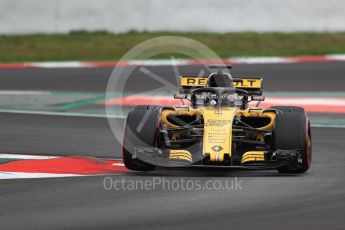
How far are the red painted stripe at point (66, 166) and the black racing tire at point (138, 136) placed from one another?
9.5 inches

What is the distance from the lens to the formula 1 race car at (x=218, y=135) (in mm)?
10750

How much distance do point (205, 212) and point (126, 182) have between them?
1.80 metres

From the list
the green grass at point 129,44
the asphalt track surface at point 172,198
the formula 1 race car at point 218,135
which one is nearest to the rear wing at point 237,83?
the formula 1 race car at point 218,135

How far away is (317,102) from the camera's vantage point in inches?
679

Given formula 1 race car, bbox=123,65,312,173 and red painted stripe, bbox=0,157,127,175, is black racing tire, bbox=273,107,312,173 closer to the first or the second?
formula 1 race car, bbox=123,65,312,173

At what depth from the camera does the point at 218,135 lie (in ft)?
35.1

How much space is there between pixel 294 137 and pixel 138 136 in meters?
1.72

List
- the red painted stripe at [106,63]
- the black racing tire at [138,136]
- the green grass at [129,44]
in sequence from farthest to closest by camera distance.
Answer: the green grass at [129,44], the red painted stripe at [106,63], the black racing tire at [138,136]

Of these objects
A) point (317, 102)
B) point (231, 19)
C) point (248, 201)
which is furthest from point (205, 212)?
point (231, 19)

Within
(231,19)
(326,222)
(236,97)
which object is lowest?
(326,222)

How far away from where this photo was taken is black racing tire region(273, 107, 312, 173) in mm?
10852

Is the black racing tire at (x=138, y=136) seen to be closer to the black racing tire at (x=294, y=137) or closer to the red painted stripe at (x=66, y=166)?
the red painted stripe at (x=66, y=166)

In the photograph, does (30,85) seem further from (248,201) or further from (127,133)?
(248,201)

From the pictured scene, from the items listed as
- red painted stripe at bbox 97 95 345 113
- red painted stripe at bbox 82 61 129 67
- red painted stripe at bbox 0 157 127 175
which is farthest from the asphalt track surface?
red painted stripe at bbox 82 61 129 67
